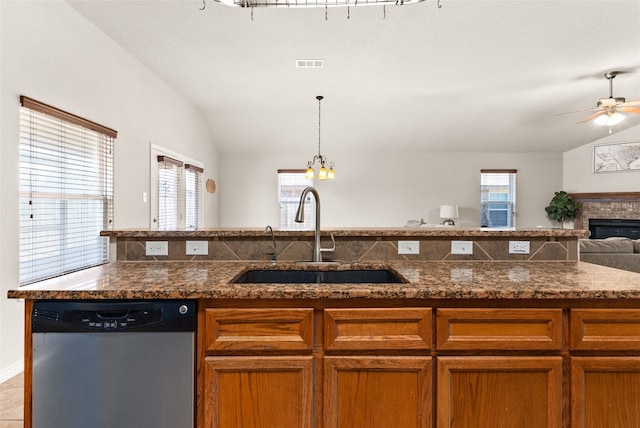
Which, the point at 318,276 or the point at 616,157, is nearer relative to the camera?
the point at 318,276

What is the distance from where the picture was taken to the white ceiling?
3.38m

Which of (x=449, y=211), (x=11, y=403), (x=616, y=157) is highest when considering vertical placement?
(x=616, y=157)

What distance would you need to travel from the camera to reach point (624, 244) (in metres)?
3.87

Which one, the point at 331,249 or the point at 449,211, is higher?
the point at 449,211

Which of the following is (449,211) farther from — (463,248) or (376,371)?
(376,371)

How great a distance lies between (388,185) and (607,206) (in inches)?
167

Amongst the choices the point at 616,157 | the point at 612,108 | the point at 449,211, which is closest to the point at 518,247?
the point at 612,108

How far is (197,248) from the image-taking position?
6.82 ft

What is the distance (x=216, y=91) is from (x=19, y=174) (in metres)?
3.11

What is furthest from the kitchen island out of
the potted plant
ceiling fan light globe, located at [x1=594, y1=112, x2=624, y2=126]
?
the potted plant

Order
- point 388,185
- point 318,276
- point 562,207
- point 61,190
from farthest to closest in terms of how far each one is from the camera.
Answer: point 388,185
point 562,207
point 61,190
point 318,276

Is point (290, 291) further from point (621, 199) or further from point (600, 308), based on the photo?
point (621, 199)

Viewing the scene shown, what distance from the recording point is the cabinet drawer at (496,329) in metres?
1.39

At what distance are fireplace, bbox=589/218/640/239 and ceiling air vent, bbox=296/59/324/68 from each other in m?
6.48
